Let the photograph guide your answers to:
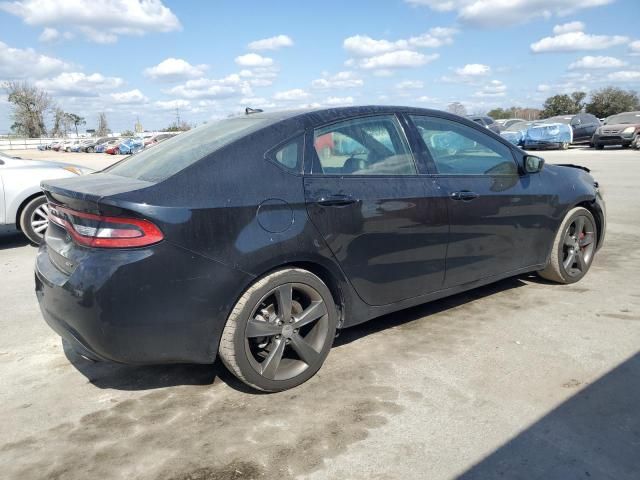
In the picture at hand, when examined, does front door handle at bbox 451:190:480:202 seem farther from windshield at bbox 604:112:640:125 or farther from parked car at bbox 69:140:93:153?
parked car at bbox 69:140:93:153

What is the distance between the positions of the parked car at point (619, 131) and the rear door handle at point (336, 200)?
79.1ft

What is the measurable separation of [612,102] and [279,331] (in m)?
55.9

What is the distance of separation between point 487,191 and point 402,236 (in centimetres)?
93

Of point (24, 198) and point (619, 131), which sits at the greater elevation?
point (619, 131)

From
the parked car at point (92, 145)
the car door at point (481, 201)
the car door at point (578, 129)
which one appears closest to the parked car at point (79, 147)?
the parked car at point (92, 145)

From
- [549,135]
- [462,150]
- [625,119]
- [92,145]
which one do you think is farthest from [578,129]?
[92,145]

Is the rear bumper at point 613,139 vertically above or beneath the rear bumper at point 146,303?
above

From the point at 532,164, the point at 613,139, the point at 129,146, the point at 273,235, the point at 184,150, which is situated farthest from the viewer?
the point at 129,146

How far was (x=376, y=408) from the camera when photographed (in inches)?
116

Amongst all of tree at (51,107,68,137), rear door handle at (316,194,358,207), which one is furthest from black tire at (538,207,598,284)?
tree at (51,107,68,137)

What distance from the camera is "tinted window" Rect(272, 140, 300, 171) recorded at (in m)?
3.12

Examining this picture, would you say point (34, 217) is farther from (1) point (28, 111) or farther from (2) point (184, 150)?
(1) point (28, 111)

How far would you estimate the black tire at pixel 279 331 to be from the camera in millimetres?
2930

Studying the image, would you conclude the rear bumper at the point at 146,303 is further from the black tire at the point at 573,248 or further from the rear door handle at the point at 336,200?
the black tire at the point at 573,248
